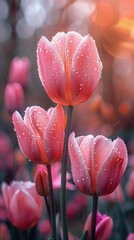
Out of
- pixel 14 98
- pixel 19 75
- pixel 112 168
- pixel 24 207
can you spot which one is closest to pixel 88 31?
pixel 19 75

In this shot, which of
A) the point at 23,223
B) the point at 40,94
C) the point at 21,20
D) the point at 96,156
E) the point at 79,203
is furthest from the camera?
the point at 21,20

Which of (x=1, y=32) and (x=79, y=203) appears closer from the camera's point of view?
(x=79, y=203)

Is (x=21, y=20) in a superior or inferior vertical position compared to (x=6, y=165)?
superior

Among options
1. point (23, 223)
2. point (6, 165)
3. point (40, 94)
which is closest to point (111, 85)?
point (40, 94)

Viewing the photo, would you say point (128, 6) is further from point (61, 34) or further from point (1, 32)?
point (61, 34)

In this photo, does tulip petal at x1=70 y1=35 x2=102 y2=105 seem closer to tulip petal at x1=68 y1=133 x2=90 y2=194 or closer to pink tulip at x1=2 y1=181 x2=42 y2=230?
tulip petal at x1=68 y1=133 x2=90 y2=194

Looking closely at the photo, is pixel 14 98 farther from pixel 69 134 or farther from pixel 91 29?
pixel 91 29

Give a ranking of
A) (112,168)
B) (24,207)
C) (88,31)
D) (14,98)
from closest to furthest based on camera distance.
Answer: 1. (112,168)
2. (24,207)
3. (14,98)
4. (88,31)

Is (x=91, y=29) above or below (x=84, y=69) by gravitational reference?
above
